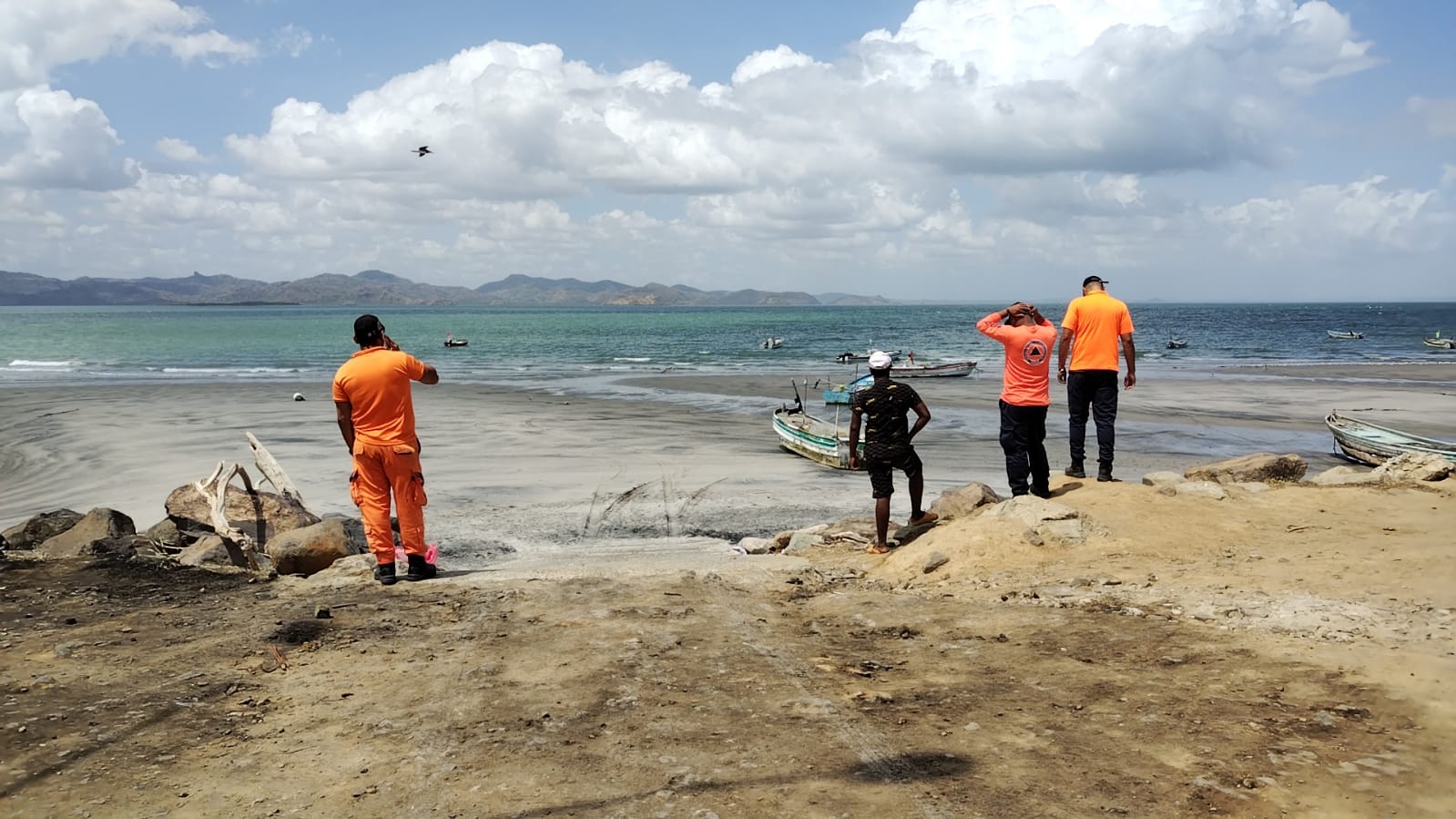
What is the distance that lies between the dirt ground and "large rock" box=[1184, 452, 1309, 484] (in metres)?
2.97

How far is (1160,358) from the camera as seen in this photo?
5806 centimetres

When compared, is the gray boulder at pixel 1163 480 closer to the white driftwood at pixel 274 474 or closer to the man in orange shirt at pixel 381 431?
the man in orange shirt at pixel 381 431

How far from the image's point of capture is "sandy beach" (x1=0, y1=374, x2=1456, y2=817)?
4023 millimetres

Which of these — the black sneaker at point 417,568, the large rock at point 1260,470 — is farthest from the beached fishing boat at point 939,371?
the black sneaker at point 417,568

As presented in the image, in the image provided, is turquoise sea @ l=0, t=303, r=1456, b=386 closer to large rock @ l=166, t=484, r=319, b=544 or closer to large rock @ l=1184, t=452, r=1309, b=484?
large rock @ l=166, t=484, r=319, b=544

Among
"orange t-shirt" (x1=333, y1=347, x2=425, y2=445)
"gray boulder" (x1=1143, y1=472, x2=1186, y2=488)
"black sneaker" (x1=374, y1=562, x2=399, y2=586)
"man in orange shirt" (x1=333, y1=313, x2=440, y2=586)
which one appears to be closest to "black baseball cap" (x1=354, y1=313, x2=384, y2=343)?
"man in orange shirt" (x1=333, y1=313, x2=440, y2=586)

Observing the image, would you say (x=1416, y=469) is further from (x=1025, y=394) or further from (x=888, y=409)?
(x=888, y=409)

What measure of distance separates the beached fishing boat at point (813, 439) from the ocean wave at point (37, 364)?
1785 inches

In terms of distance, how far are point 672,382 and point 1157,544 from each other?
118 ft

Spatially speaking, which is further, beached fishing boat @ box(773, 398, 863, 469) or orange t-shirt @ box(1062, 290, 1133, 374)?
beached fishing boat @ box(773, 398, 863, 469)

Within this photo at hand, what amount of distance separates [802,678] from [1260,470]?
8388mm

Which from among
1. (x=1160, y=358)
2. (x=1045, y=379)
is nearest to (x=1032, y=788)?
(x=1045, y=379)

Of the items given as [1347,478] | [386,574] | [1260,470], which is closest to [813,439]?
[1260,470]

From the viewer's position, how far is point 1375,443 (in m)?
19.0
